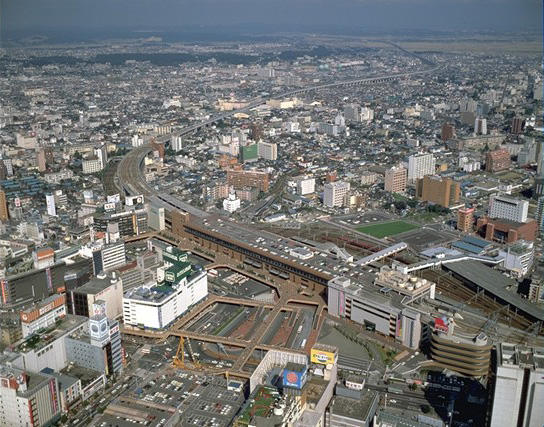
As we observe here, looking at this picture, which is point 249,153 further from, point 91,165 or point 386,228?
point 386,228

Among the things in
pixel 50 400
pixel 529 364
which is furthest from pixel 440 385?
pixel 50 400

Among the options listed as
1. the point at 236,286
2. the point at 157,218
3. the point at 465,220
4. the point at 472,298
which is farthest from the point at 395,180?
the point at 236,286

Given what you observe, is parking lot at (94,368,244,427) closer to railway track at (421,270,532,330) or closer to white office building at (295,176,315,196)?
railway track at (421,270,532,330)

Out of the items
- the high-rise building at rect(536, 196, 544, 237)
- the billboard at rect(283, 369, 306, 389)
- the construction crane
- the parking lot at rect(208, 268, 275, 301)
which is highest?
the billboard at rect(283, 369, 306, 389)

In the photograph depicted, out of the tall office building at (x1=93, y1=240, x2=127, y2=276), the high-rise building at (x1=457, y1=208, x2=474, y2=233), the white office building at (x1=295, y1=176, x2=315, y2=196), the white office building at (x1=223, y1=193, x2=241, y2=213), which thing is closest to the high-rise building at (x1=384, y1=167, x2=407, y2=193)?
the white office building at (x1=295, y1=176, x2=315, y2=196)

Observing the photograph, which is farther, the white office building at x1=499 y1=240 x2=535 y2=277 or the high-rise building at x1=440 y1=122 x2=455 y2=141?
the high-rise building at x1=440 y1=122 x2=455 y2=141

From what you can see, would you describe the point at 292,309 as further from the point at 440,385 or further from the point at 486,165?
the point at 486,165

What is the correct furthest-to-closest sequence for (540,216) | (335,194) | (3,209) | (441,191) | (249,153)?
(249,153)
(335,194)
(441,191)
(3,209)
(540,216)
